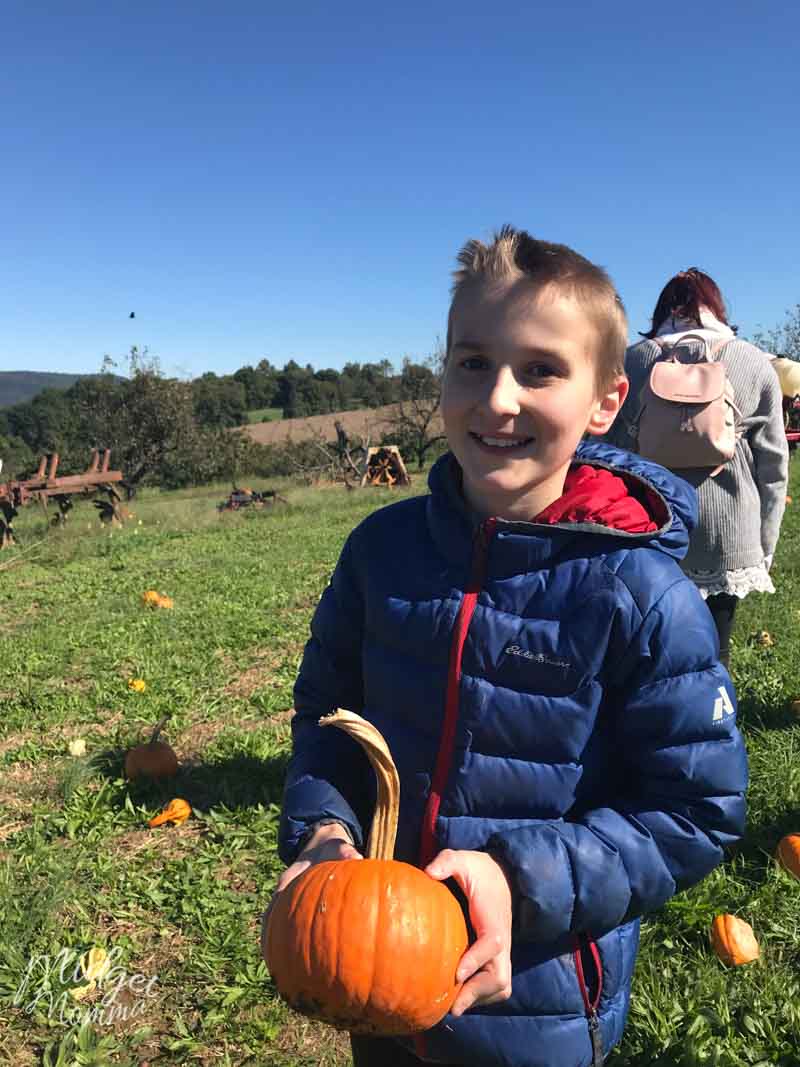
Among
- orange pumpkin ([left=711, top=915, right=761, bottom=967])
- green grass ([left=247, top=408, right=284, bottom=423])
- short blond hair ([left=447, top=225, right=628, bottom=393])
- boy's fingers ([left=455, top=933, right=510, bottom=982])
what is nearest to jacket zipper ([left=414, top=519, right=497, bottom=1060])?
boy's fingers ([left=455, top=933, right=510, bottom=982])

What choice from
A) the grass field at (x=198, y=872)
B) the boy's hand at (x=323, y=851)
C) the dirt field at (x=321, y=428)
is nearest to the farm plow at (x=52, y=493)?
the grass field at (x=198, y=872)

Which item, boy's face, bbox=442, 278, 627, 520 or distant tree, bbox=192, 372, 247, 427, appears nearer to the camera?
boy's face, bbox=442, 278, 627, 520

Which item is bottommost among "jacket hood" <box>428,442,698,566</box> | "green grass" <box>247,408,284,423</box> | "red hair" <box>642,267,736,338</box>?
"jacket hood" <box>428,442,698,566</box>

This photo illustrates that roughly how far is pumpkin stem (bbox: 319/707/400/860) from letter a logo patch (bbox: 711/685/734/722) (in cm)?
55

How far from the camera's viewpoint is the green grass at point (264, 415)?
64012 mm

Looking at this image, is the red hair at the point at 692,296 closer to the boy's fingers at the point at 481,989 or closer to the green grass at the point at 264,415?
the boy's fingers at the point at 481,989

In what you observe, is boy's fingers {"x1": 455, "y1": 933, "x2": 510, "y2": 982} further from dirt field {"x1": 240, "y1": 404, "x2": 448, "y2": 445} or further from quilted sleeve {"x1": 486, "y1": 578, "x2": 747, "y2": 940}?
dirt field {"x1": 240, "y1": 404, "x2": 448, "y2": 445}

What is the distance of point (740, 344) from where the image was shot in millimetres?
3182

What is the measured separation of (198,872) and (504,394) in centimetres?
297

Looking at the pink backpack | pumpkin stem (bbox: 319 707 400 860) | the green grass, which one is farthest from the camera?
the green grass

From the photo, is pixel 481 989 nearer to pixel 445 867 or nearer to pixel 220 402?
pixel 445 867

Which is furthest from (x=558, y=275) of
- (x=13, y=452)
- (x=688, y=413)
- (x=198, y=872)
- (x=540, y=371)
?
(x=13, y=452)

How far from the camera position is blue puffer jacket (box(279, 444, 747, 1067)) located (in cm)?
131

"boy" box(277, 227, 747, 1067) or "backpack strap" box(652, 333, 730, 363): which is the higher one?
"backpack strap" box(652, 333, 730, 363)
